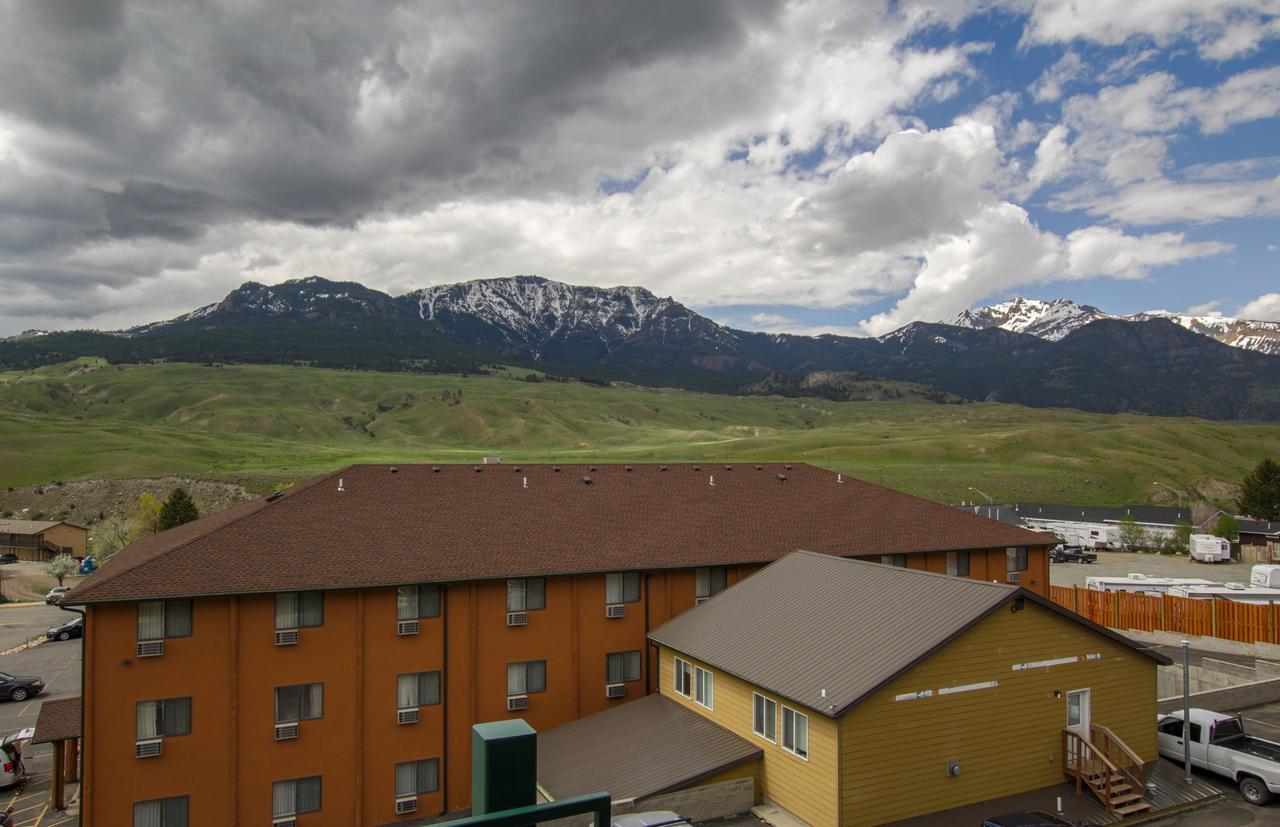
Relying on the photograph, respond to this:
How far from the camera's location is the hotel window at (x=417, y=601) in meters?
29.8

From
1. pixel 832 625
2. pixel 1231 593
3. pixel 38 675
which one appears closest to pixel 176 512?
pixel 38 675

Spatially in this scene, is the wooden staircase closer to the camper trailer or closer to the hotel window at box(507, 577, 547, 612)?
the hotel window at box(507, 577, 547, 612)

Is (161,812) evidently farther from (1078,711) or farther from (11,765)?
(1078,711)

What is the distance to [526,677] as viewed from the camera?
3167 centimetres

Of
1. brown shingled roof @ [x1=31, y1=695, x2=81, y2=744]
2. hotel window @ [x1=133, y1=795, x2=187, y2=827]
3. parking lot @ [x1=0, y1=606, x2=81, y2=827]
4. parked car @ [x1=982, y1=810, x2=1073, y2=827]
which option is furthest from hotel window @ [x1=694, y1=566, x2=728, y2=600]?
parking lot @ [x1=0, y1=606, x2=81, y2=827]

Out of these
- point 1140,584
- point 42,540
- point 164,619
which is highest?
point 164,619

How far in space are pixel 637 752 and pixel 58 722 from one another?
22.3 meters

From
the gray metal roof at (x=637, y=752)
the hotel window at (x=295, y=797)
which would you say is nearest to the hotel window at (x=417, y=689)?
the hotel window at (x=295, y=797)

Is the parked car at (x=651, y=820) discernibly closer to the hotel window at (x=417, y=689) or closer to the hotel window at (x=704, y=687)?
the hotel window at (x=704, y=687)

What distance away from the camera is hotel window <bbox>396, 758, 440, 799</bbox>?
1155 inches

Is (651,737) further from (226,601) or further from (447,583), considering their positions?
(226,601)

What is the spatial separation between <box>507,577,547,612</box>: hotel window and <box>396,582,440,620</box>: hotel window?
2821 mm

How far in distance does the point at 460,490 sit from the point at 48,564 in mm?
85833

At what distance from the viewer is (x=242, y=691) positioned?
89.5 ft
